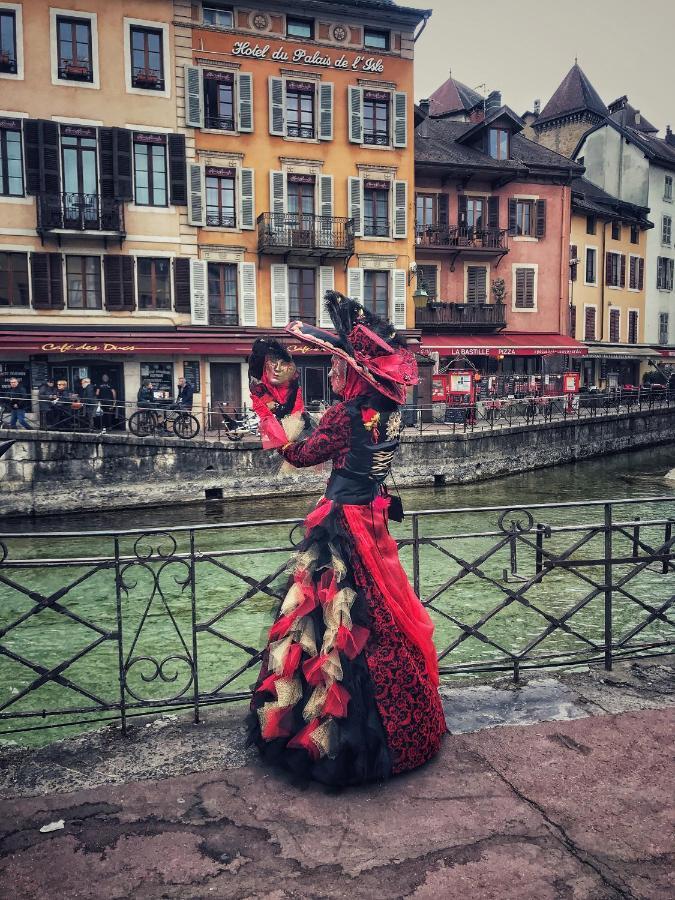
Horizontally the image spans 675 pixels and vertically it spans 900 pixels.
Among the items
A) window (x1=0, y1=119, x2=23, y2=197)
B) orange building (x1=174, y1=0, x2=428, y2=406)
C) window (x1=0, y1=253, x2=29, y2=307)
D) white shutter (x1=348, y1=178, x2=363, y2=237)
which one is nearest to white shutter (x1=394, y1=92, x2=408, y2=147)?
orange building (x1=174, y1=0, x2=428, y2=406)

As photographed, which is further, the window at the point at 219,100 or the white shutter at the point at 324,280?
the white shutter at the point at 324,280

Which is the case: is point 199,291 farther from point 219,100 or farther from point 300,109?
point 300,109

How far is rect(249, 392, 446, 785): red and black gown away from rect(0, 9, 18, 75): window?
23.1m

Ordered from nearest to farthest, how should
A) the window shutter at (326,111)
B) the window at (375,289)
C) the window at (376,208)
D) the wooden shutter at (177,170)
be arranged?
the wooden shutter at (177,170) < the window shutter at (326,111) < the window at (376,208) < the window at (375,289)

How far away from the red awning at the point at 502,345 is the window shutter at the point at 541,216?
4.64 m

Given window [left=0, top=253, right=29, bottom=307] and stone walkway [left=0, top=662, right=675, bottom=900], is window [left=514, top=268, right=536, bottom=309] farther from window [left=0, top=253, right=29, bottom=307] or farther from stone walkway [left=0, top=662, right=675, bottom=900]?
stone walkway [left=0, top=662, right=675, bottom=900]

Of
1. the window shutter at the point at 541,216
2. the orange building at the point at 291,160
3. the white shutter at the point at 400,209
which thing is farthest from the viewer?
the window shutter at the point at 541,216

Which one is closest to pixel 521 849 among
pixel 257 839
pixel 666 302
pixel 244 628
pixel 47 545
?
pixel 257 839

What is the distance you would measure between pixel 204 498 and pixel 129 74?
14.2 metres

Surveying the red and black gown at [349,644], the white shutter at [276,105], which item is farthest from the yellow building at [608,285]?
the red and black gown at [349,644]

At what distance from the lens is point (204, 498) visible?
17906mm

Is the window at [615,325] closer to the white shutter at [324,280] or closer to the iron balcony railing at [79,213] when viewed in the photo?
the white shutter at [324,280]

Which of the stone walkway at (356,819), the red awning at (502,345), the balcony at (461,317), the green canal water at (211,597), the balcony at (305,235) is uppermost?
the balcony at (305,235)

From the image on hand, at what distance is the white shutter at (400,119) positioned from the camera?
25286 millimetres
